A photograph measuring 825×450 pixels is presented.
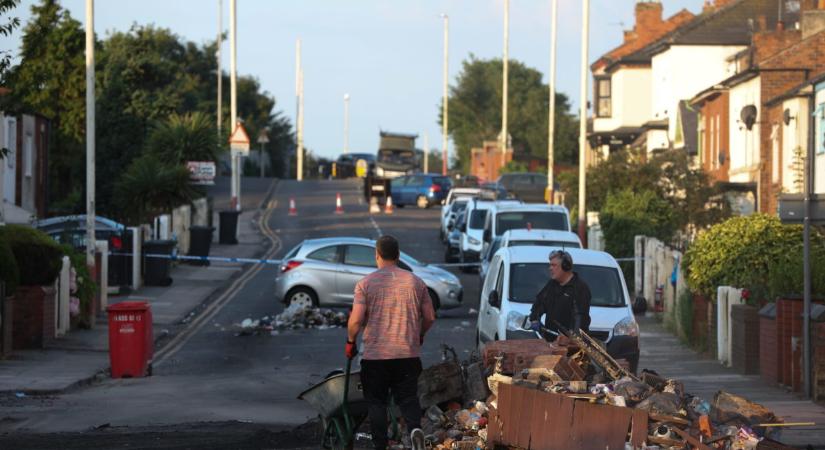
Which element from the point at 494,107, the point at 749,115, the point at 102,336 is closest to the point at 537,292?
the point at 102,336

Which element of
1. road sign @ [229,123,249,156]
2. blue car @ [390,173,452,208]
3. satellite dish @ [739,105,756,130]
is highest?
satellite dish @ [739,105,756,130]

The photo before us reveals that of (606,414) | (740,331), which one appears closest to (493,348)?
(606,414)

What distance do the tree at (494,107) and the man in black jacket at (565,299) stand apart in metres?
86.2

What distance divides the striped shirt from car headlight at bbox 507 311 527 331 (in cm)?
551

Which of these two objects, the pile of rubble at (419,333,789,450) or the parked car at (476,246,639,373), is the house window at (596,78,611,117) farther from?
the pile of rubble at (419,333,789,450)

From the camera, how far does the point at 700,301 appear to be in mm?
21812

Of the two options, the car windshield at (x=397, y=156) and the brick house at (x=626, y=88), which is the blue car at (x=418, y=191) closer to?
the brick house at (x=626, y=88)

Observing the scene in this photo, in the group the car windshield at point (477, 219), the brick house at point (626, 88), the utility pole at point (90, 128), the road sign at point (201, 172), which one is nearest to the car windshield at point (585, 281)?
the utility pole at point (90, 128)

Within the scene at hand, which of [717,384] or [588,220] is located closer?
[717,384]

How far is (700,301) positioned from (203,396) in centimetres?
943

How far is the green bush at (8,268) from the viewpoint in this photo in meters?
19.6

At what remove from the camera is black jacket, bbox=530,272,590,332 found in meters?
13.9

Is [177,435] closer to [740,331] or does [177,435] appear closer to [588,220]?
[740,331]

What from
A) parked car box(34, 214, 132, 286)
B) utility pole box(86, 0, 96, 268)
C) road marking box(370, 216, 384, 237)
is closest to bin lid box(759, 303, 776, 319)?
utility pole box(86, 0, 96, 268)
